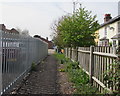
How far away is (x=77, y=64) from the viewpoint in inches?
355

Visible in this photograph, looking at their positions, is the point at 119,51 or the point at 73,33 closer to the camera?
the point at 119,51

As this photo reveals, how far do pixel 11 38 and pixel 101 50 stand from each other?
8.38ft

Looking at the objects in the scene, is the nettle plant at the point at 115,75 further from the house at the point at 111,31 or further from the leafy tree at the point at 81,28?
the house at the point at 111,31

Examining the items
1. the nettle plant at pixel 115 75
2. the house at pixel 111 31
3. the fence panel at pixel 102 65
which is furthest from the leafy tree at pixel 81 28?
the house at pixel 111 31

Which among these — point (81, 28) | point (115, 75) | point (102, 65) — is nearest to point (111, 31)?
point (81, 28)

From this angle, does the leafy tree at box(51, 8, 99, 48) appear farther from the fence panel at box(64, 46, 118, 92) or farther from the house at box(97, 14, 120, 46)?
the house at box(97, 14, 120, 46)

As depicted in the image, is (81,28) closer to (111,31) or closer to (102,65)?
(102,65)

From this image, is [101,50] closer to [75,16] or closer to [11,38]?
[11,38]

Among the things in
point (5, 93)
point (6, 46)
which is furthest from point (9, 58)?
point (5, 93)

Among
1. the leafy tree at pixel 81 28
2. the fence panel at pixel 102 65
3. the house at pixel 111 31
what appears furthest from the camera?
the house at pixel 111 31

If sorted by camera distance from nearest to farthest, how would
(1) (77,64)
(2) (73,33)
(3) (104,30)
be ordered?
(1) (77,64) < (2) (73,33) < (3) (104,30)

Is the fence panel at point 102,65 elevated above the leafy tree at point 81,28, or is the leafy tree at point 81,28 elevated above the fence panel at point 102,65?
the leafy tree at point 81,28

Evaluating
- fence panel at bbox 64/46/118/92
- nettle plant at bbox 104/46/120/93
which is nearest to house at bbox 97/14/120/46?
fence panel at bbox 64/46/118/92

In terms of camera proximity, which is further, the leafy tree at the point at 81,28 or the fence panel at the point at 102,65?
the leafy tree at the point at 81,28
